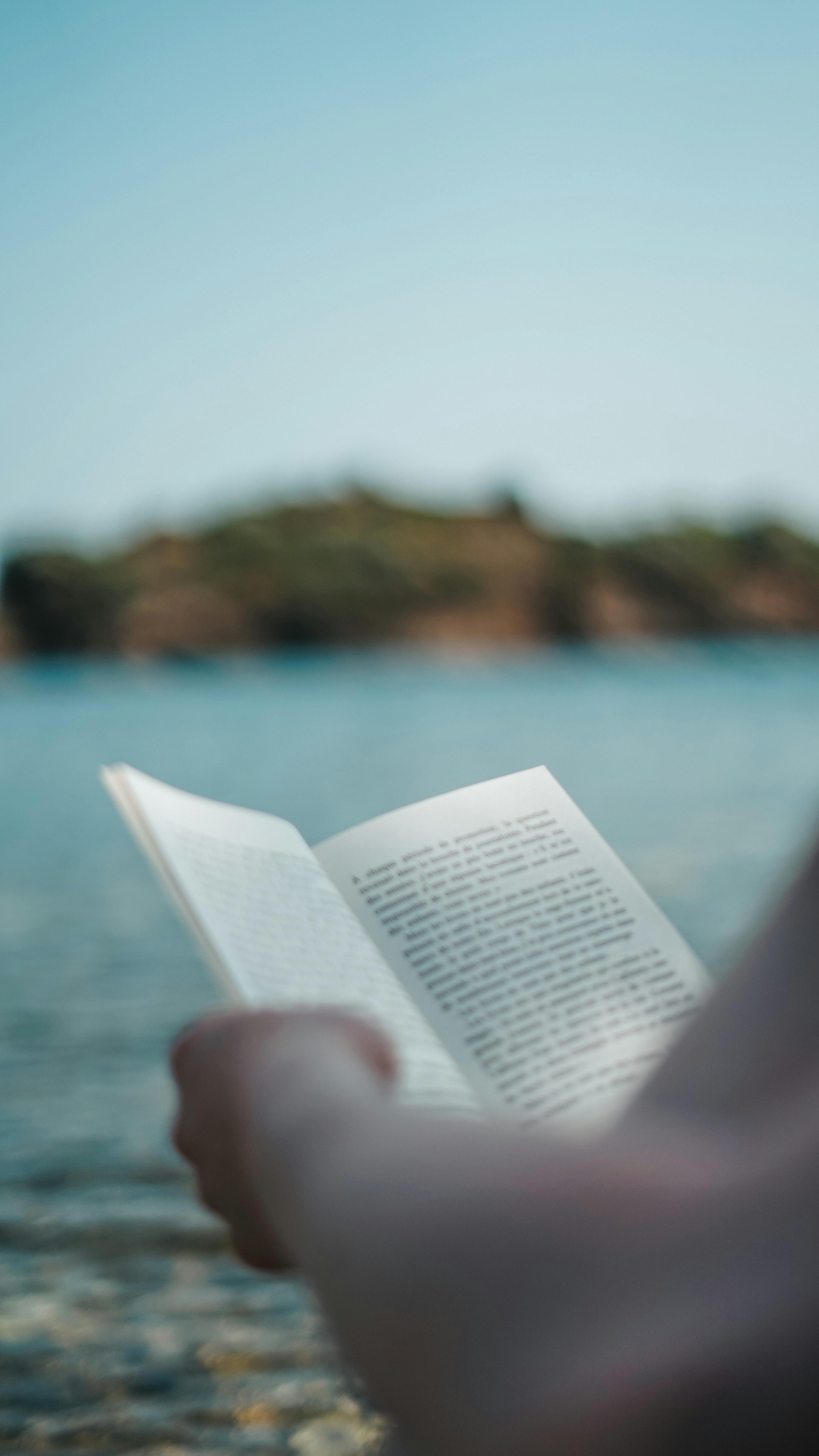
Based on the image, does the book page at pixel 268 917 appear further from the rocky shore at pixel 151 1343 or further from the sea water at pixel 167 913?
the rocky shore at pixel 151 1343

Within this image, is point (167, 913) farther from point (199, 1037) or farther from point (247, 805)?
point (199, 1037)

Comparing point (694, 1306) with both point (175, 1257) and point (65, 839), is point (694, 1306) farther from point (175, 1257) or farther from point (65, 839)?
point (65, 839)

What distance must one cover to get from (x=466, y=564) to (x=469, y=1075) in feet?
167

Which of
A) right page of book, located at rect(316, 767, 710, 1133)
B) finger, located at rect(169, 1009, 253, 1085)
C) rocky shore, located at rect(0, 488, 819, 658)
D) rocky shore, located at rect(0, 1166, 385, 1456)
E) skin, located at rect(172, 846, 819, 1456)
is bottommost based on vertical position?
rocky shore, located at rect(0, 488, 819, 658)

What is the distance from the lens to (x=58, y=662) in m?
50.1

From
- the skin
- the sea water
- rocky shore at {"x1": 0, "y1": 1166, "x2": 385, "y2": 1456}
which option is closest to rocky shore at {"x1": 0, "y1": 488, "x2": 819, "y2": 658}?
the sea water

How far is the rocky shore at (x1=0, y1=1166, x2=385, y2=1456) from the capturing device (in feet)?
8.14

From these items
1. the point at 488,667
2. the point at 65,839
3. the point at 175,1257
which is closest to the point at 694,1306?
the point at 175,1257

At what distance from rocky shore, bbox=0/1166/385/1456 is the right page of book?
4.54ft

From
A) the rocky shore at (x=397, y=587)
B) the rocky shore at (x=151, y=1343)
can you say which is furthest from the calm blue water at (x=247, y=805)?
the rocky shore at (x=397, y=587)

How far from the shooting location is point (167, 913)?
8391 millimetres

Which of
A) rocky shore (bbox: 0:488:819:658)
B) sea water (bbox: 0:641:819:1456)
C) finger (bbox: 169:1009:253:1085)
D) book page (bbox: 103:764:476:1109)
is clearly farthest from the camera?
rocky shore (bbox: 0:488:819:658)

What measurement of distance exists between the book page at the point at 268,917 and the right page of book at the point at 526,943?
0.03m

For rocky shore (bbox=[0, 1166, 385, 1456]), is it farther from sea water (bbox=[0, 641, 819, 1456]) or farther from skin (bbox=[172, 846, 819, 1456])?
skin (bbox=[172, 846, 819, 1456])
